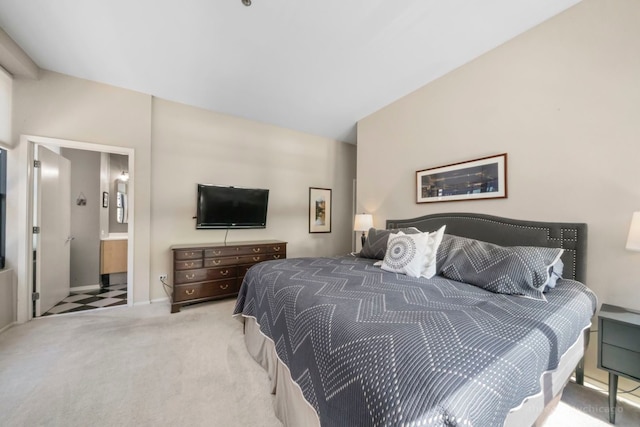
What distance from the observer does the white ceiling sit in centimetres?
189

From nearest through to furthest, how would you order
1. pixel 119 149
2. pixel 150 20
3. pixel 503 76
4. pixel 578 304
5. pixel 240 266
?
pixel 578 304, pixel 150 20, pixel 503 76, pixel 119 149, pixel 240 266

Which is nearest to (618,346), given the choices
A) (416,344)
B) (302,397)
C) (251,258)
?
(416,344)

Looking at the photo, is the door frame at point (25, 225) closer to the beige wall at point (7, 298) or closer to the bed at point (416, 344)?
the beige wall at point (7, 298)

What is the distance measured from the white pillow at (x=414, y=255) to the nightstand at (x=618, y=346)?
39.5 inches

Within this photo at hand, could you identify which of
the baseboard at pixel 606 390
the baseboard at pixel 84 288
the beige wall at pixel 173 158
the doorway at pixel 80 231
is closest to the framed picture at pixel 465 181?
the baseboard at pixel 606 390

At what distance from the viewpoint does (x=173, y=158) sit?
135 inches

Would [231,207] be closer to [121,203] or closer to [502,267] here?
[121,203]

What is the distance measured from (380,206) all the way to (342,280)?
81.7 inches

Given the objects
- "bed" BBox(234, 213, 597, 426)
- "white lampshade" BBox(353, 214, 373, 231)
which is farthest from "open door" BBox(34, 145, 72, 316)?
"white lampshade" BBox(353, 214, 373, 231)

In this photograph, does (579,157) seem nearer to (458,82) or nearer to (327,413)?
(458,82)

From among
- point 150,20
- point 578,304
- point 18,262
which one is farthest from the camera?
point 18,262

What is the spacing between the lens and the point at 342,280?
1.77 metres

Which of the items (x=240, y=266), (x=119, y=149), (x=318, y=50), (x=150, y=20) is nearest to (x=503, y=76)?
(x=318, y=50)

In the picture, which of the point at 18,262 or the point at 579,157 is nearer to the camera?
the point at 579,157
